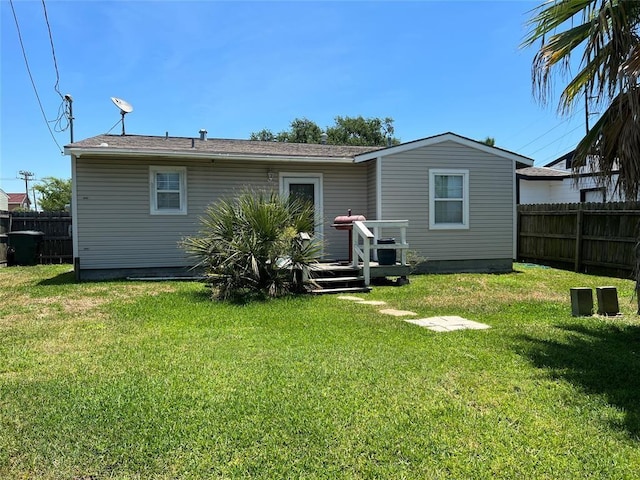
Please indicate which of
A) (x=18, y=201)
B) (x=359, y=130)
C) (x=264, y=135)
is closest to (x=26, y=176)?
(x=18, y=201)

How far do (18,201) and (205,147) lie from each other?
57496 mm

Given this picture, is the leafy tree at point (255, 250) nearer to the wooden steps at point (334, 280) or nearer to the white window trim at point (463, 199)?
the wooden steps at point (334, 280)

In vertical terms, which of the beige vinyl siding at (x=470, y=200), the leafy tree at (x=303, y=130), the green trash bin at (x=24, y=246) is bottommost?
the green trash bin at (x=24, y=246)

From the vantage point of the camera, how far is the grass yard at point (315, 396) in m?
2.44

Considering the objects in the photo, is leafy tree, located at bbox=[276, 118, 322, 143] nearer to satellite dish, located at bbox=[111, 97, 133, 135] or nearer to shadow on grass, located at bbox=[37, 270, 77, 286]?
satellite dish, located at bbox=[111, 97, 133, 135]

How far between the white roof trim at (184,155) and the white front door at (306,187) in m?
0.51

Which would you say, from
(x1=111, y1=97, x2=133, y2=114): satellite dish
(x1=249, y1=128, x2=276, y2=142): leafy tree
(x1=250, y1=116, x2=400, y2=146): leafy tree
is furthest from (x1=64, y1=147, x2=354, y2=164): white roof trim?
(x1=249, y1=128, x2=276, y2=142): leafy tree

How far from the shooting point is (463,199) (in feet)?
36.6

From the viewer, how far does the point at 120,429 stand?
2799 mm

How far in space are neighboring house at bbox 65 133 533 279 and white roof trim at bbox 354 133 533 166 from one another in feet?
0.08

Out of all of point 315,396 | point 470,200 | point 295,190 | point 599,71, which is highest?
point 599,71

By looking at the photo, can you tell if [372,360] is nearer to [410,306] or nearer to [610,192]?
[410,306]

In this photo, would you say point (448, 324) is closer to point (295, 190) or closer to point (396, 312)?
point (396, 312)

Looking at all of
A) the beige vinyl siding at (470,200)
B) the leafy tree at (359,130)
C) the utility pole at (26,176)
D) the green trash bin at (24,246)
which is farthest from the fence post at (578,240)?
the utility pole at (26,176)
